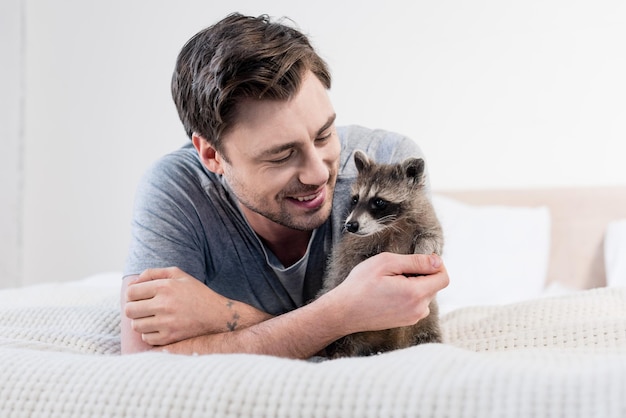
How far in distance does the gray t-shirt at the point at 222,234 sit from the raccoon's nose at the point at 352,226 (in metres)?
0.32

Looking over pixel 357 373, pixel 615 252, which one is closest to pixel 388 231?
pixel 357 373

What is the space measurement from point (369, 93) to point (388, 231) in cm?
225

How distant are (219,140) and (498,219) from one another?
1.96 meters

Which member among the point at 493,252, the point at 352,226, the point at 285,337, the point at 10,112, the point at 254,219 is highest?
the point at 352,226

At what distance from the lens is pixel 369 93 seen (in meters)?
3.85

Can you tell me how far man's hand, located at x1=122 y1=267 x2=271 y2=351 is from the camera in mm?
1614

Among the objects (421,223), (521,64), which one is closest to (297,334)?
(421,223)

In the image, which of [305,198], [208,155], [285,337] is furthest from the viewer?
[208,155]

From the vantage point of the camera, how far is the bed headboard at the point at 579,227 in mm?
3391

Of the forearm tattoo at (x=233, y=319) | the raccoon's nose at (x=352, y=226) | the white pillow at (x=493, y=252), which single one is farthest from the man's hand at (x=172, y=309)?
the white pillow at (x=493, y=252)

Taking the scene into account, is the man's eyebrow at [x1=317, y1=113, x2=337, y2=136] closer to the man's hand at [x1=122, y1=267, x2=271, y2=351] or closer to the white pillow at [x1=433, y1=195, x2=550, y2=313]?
the man's hand at [x1=122, y1=267, x2=271, y2=351]

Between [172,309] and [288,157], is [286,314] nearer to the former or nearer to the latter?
[172,309]

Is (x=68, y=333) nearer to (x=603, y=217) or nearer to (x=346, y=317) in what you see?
(x=346, y=317)

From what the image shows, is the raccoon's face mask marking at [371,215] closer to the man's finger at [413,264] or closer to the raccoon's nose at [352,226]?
the raccoon's nose at [352,226]
